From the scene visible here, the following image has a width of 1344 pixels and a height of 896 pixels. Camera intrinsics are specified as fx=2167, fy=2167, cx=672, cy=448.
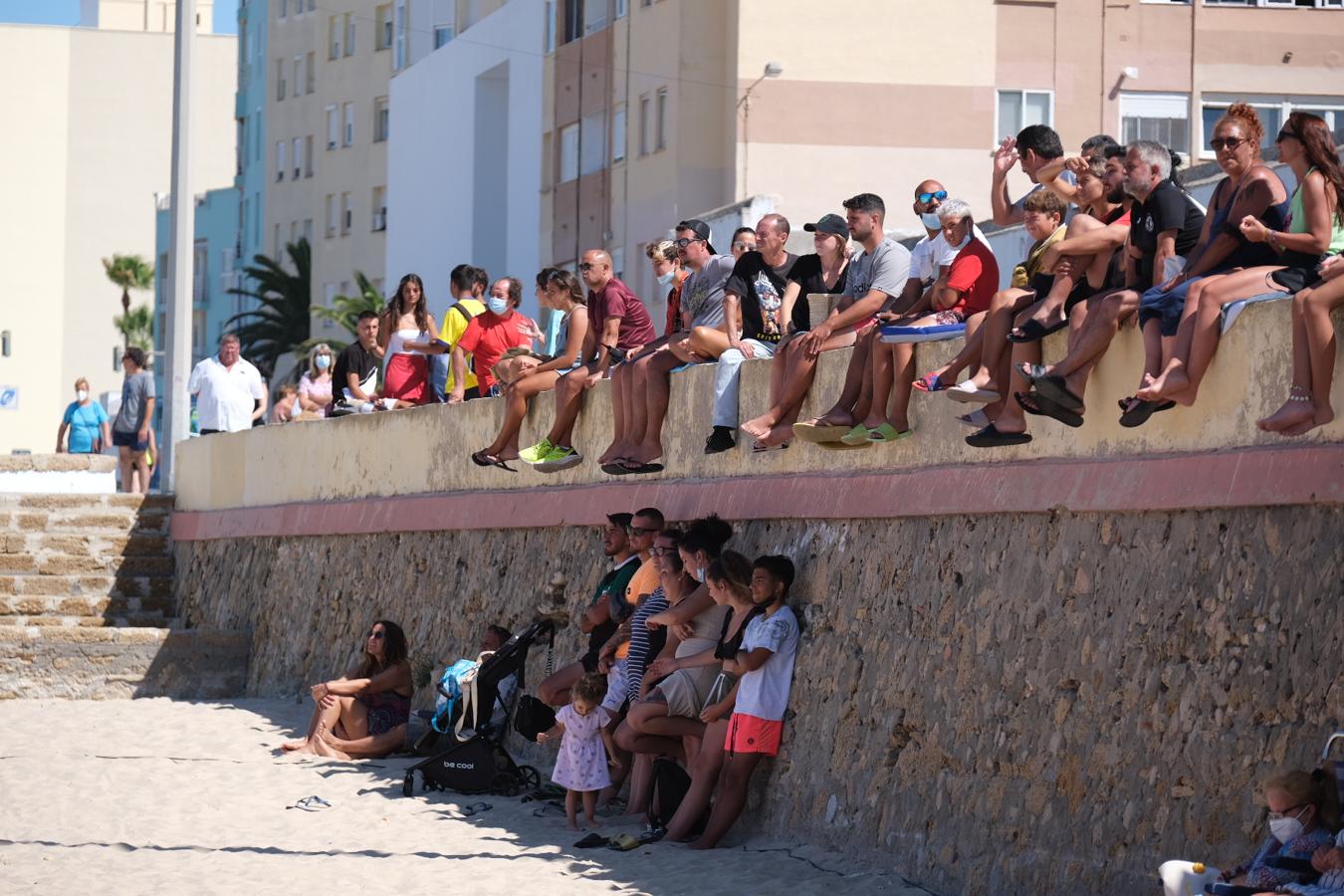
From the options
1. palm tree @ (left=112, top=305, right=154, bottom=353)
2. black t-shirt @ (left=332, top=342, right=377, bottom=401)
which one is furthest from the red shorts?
palm tree @ (left=112, top=305, right=154, bottom=353)

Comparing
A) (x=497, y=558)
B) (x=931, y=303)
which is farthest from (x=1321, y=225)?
(x=497, y=558)

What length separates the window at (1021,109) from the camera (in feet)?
111

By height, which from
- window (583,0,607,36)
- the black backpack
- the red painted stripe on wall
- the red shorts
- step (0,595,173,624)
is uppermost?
window (583,0,607,36)

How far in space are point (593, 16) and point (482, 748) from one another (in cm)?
2571

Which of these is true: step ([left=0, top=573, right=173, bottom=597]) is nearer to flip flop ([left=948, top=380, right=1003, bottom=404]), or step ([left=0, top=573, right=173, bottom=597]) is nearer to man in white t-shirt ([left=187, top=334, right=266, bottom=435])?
man in white t-shirt ([left=187, top=334, right=266, bottom=435])

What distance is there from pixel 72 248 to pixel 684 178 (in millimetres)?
50750

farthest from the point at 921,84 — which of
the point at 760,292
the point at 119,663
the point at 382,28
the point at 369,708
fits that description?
the point at 382,28

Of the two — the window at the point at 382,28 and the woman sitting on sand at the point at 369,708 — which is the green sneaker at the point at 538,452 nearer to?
the woman sitting on sand at the point at 369,708

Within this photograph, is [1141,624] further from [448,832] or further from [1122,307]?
[448,832]

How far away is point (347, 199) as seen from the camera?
61406 mm

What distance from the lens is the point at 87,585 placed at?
76.5ft

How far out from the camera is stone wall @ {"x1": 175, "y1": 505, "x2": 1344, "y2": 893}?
8.23 meters

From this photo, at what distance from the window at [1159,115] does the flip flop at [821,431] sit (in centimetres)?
2426

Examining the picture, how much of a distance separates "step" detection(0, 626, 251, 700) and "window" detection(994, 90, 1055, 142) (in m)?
16.9
